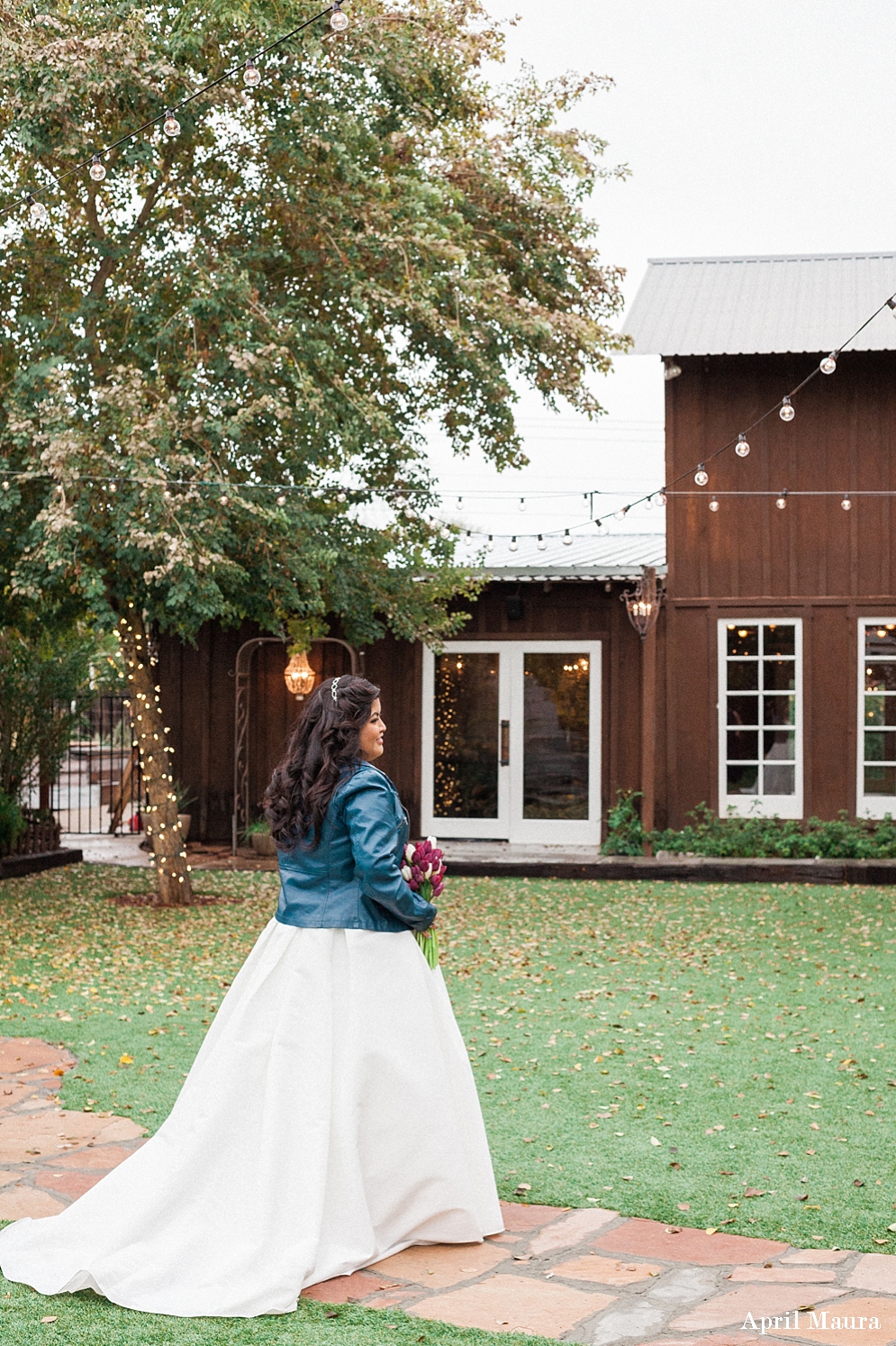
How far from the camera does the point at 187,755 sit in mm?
15977

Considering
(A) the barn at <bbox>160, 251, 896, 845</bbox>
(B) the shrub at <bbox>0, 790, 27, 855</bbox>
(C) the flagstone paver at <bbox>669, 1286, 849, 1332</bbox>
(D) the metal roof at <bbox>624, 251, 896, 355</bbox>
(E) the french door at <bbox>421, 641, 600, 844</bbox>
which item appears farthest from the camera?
(E) the french door at <bbox>421, 641, 600, 844</bbox>

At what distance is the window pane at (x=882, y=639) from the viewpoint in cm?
Result: 1398

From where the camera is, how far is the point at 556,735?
15070 mm

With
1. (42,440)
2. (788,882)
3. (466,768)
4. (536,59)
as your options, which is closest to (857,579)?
(788,882)

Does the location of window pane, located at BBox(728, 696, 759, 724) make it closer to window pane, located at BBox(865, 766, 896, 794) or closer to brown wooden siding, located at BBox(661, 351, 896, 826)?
brown wooden siding, located at BBox(661, 351, 896, 826)

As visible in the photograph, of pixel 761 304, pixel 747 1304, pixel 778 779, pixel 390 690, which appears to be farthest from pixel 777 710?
pixel 747 1304

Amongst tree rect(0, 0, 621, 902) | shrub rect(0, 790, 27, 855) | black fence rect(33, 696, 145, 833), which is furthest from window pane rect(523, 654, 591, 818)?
shrub rect(0, 790, 27, 855)

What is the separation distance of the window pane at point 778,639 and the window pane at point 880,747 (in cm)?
122

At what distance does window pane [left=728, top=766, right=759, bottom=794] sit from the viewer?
14180mm

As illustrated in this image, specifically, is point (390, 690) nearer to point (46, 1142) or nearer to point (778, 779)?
point (778, 779)

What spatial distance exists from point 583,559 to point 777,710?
10.0 ft

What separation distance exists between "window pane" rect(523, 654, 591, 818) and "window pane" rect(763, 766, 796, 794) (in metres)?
2.00

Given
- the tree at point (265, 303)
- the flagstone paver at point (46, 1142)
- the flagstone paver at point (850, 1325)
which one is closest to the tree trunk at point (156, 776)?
the tree at point (265, 303)

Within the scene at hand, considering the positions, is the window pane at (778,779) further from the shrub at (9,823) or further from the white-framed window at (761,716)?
the shrub at (9,823)
